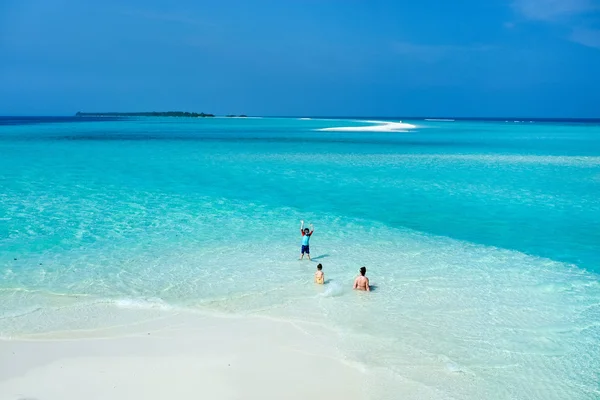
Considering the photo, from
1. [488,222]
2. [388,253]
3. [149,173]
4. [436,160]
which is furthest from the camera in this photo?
[436,160]

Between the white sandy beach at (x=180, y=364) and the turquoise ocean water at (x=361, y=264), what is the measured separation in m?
0.60

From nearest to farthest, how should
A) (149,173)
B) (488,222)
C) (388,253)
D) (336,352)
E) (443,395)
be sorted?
1. (443,395)
2. (336,352)
3. (388,253)
4. (488,222)
5. (149,173)

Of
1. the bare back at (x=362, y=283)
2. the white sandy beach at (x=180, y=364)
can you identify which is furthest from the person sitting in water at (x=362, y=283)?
the white sandy beach at (x=180, y=364)

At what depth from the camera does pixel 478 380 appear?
7395mm

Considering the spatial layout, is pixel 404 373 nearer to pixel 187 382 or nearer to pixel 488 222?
pixel 187 382

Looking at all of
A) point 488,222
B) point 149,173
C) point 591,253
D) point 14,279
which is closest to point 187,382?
point 14,279

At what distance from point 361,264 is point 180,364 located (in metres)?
6.25

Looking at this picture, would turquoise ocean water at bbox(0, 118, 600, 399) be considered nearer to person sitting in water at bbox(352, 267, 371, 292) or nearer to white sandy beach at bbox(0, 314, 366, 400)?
person sitting in water at bbox(352, 267, 371, 292)

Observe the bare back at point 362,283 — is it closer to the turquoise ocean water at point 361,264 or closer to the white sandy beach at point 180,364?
the turquoise ocean water at point 361,264

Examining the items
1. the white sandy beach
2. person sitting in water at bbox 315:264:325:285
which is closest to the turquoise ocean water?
person sitting in water at bbox 315:264:325:285

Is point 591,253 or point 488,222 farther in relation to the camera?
point 488,222

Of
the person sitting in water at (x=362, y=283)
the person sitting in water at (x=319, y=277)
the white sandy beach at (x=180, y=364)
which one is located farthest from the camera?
the person sitting in water at (x=319, y=277)

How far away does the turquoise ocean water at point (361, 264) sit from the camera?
26.9 feet

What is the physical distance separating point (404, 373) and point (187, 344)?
11.3 ft
